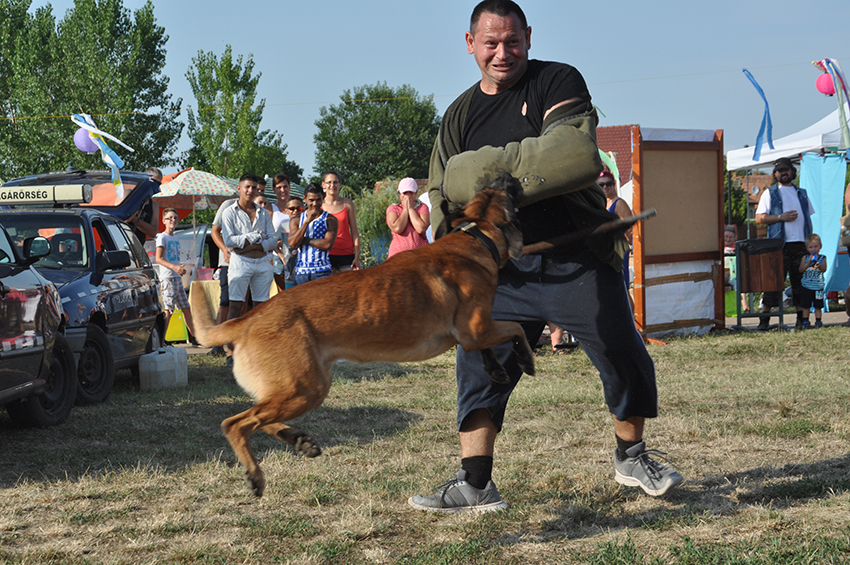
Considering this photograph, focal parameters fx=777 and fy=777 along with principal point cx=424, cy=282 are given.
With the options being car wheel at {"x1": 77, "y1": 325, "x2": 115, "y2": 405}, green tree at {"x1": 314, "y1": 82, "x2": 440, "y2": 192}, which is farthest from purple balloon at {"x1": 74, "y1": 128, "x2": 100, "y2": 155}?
green tree at {"x1": 314, "y1": 82, "x2": 440, "y2": 192}

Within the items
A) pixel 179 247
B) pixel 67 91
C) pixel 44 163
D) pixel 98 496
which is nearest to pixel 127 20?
pixel 67 91

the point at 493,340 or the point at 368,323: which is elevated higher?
the point at 368,323

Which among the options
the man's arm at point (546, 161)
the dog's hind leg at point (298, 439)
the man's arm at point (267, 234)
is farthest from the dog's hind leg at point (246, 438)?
the man's arm at point (267, 234)

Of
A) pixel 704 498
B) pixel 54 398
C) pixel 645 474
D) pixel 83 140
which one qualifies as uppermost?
pixel 83 140

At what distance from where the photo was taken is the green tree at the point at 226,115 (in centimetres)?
3441

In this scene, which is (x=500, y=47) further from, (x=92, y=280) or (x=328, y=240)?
(x=92, y=280)

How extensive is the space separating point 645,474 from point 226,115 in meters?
33.5

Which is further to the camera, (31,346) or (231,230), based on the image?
(231,230)

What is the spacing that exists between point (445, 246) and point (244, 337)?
917 mm

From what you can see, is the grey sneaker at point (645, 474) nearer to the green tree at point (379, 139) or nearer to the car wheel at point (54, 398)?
the car wheel at point (54, 398)

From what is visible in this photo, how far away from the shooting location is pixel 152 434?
571cm

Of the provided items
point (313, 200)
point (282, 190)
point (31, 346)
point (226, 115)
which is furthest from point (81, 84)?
point (31, 346)

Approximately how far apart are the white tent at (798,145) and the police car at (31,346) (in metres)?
11.5

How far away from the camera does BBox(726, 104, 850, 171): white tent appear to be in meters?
13.0
